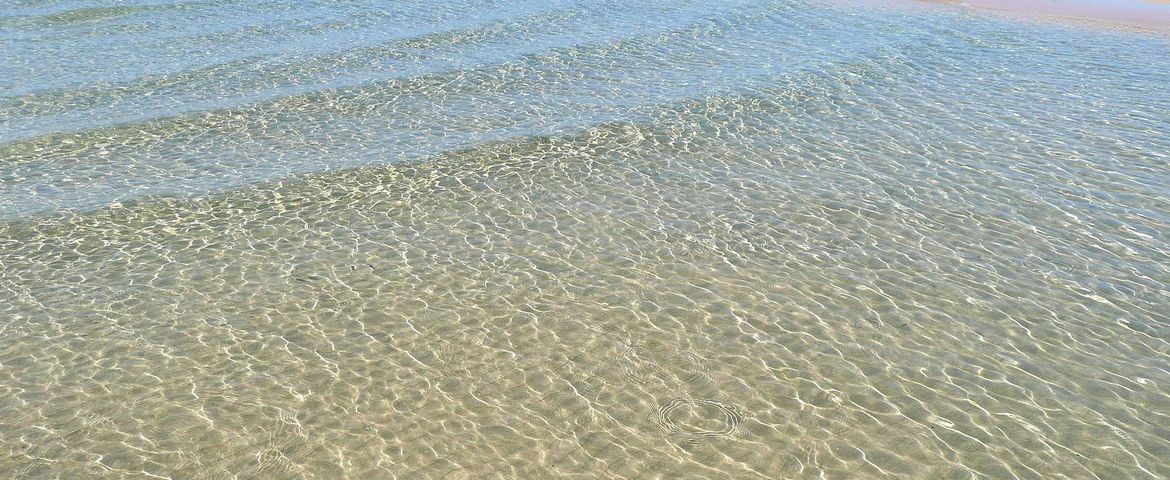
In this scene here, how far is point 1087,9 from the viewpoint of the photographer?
23.2 m

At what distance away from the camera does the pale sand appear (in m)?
21.6

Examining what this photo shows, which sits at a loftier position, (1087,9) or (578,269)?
(1087,9)

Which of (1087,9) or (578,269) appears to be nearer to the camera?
(578,269)

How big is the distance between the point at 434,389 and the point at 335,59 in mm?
11557

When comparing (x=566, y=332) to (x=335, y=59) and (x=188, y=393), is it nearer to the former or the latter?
(x=188, y=393)

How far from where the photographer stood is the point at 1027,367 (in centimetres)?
720

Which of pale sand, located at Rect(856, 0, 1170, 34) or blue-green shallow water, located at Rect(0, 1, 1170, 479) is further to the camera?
pale sand, located at Rect(856, 0, 1170, 34)

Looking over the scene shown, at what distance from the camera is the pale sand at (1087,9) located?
70.9 ft

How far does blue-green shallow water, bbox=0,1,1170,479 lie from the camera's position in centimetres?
637

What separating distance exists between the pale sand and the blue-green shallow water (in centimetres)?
600

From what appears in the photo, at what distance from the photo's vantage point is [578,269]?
8867mm

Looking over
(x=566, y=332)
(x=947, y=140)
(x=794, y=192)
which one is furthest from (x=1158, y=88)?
(x=566, y=332)

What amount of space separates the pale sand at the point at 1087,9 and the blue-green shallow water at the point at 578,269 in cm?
600

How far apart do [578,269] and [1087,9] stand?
2001 centimetres
